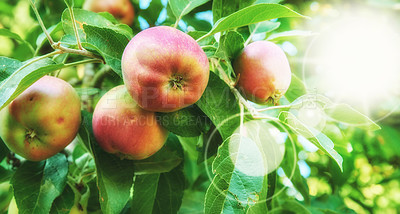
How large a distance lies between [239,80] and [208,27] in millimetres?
730

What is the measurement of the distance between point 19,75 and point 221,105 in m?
0.52

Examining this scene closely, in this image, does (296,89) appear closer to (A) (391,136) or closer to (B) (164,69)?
(B) (164,69)

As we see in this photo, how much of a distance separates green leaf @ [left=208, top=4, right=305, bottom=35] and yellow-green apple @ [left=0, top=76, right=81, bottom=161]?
18.0 inches

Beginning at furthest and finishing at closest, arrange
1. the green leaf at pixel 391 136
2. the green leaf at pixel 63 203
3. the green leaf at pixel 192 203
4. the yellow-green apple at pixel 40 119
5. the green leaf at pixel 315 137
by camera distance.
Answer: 1. the green leaf at pixel 391 136
2. the green leaf at pixel 192 203
3. the green leaf at pixel 63 203
4. the yellow-green apple at pixel 40 119
5. the green leaf at pixel 315 137

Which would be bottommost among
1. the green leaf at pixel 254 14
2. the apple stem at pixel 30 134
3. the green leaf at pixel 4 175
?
the green leaf at pixel 4 175

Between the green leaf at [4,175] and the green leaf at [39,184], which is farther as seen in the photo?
the green leaf at [4,175]

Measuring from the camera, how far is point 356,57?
1.66m

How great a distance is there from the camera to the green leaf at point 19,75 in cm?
78

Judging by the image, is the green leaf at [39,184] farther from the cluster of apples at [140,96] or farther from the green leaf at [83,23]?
the green leaf at [83,23]

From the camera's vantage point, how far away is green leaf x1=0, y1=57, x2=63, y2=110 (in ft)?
2.56

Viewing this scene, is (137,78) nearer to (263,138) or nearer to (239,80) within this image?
(239,80)

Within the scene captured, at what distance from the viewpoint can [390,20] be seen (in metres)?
1.88

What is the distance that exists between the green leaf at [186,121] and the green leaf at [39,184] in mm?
367

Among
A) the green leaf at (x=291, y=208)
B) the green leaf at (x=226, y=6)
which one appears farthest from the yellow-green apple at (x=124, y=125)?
the green leaf at (x=291, y=208)
